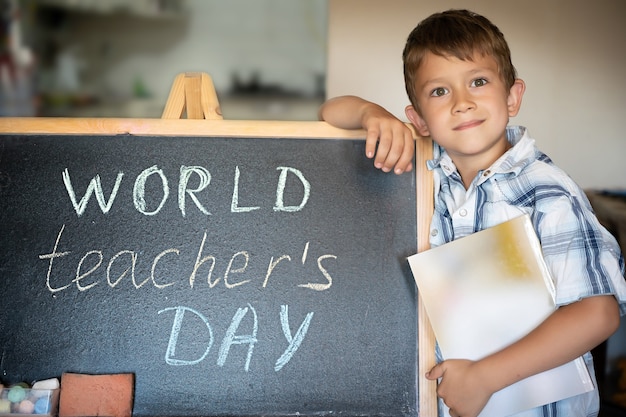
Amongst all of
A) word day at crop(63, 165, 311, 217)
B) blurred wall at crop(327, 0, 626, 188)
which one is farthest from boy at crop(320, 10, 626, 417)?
blurred wall at crop(327, 0, 626, 188)

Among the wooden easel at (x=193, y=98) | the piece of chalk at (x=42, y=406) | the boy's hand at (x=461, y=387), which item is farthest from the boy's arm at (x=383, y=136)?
the piece of chalk at (x=42, y=406)

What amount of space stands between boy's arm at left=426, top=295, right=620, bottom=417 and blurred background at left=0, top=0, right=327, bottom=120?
231 cm

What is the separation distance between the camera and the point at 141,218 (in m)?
1.21

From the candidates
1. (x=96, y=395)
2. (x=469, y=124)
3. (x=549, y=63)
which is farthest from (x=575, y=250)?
(x=549, y=63)

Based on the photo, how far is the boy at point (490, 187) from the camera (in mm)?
1078

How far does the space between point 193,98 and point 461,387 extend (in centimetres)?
74

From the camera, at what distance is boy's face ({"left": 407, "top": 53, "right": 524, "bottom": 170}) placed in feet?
3.93

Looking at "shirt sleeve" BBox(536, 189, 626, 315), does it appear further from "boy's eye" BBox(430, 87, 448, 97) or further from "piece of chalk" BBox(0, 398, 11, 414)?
"piece of chalk" BBox(0, 398, 11, 414)

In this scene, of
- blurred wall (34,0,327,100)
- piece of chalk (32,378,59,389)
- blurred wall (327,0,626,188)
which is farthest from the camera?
blurred wall (34,0,327,100)

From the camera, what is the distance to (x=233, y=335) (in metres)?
1.20

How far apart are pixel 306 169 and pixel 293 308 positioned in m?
0.25

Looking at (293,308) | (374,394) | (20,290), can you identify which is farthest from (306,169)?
(20,290)

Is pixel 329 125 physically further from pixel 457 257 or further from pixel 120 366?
pixel 120 366

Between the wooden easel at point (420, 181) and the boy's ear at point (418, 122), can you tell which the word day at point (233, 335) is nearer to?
the wooden easel at point (420, 181)
